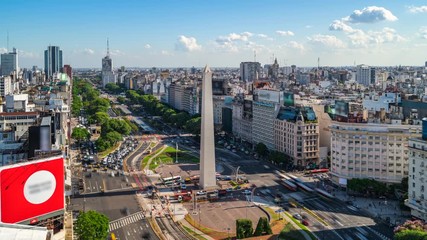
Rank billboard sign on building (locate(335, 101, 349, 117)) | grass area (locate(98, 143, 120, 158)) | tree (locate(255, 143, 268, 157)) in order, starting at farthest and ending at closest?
grass area (locate(98, 143, 120, 158)) → tree (locate(255, 143, 268, 157)) → billboard sign on building (locate(335, 101, 349, 117))

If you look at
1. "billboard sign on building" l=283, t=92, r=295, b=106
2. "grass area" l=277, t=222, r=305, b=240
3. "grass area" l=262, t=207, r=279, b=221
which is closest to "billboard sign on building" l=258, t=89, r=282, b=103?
"billboard sign on building" l=283, t=92, r=295, b=106

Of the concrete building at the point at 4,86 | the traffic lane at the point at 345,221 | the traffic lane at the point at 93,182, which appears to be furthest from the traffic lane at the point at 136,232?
the concrete building at the point at 4,86

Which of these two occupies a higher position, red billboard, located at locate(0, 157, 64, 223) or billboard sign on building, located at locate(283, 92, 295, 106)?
billboard sign on building, located at locate(283, 92, 295, 106)

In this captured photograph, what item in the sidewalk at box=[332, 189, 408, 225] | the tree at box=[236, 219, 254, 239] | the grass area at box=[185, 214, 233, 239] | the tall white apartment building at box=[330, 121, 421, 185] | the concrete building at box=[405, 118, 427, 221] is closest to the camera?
the tree at box=[236, 219, 254, 239]

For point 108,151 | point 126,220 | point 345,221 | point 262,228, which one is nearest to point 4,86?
point 108,151

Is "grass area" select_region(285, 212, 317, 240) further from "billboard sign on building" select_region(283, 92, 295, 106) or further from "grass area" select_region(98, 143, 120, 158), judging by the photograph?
"grass area" select_region(98, 143, 120, 158)
